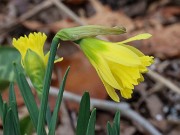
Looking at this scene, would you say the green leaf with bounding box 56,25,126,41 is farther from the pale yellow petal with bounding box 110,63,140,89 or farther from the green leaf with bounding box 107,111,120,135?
the green leaf with bounding box 107,111,120,135

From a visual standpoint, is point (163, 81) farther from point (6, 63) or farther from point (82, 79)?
point (6, 63)

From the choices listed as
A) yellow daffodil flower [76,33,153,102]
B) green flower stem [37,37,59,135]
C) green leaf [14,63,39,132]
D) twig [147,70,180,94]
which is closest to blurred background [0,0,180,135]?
twig [147,70,180,94]

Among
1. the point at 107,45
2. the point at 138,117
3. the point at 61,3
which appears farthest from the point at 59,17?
the point at 107,45

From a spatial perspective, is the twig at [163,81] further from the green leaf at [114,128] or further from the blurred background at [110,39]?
the green leaf at [114,128]

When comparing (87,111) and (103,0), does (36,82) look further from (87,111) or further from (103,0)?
(103,0)

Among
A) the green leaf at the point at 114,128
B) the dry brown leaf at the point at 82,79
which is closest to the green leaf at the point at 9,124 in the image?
the green leaf at the point at 114,128

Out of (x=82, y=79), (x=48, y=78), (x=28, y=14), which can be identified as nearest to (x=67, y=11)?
(x=28, y=14)
